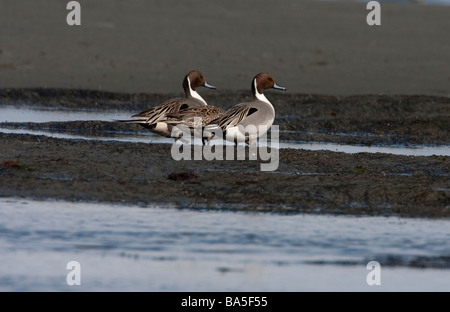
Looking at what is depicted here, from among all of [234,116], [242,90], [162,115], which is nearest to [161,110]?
[162,115]

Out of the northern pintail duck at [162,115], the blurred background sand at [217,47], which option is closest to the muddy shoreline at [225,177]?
the northern pintail duck at [162,115]

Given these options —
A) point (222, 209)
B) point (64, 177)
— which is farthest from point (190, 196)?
Result: point (64, 177)

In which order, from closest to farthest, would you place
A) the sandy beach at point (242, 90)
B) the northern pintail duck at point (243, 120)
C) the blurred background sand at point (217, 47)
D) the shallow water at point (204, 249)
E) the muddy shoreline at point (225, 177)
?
the shallow water at point (204, 249) → the muddy shoreline at point (225, 177) → the sandy beach at point (242, 90) → the northern pintail duck at point (243, 120) → the blurred background sand at point (217, 47)

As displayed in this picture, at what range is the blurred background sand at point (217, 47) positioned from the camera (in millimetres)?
17312

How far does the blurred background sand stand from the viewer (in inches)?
682

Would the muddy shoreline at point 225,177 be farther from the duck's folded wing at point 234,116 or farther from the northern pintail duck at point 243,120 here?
the duck's folded wing at point 234,116

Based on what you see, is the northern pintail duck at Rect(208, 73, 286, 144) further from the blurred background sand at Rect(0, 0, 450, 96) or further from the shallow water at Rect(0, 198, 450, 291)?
the blurred background sand at Rect(0, 0, 450, 96)

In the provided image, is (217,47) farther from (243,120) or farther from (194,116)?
(243,120)

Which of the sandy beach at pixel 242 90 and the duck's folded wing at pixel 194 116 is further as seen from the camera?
the duck's folded wing at pixel 194 116

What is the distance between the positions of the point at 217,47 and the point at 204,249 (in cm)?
1263

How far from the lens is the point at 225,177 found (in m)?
9.32

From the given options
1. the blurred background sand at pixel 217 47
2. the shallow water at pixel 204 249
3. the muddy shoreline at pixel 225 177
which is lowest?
the shallow water at pixel 204 249

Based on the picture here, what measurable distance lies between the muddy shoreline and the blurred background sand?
4433 mm

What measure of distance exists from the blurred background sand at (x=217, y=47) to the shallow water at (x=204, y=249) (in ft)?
28.7
